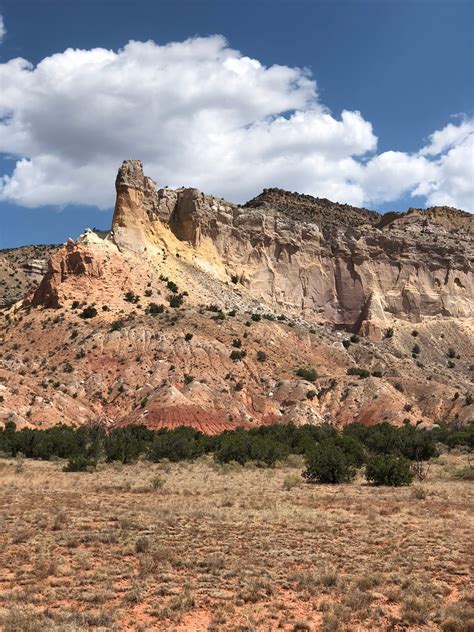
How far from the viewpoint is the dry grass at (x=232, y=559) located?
31.4 ft

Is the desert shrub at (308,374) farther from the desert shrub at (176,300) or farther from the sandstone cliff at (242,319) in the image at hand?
the desert shrub at (176,300)

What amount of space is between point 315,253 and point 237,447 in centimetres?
5356

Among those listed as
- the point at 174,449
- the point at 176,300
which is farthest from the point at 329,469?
the point at 176,300

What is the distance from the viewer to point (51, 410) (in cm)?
4459

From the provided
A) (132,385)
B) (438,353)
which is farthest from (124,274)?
(438,353)

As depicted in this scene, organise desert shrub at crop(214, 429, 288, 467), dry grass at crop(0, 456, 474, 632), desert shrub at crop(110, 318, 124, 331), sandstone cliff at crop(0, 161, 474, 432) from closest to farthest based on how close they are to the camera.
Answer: dry grass at crop(0, 456, 474, 632) < desert shrub at crop(214, 429, 288, 467) < sandstone cliff at crop(0, 161, 474, 432) < desert shrub at crop(110, 318, 124, 331)

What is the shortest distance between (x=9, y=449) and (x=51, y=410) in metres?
10.3

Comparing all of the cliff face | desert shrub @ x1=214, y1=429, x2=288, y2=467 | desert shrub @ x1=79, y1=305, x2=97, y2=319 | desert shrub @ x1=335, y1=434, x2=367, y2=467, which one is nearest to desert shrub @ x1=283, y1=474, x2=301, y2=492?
desert shrub @ x1=335, y1=434, x2=367, y2=467

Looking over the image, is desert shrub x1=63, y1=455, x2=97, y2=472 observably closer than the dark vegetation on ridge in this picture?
No

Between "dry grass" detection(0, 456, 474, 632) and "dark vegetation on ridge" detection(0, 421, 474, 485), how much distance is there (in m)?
5.32

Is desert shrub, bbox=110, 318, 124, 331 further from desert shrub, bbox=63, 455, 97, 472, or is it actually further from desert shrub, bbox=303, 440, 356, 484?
desert shrub, bbox=303, 440, 356, 484

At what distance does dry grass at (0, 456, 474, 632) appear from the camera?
31.4 ft

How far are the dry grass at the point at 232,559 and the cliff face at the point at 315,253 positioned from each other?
53560mm

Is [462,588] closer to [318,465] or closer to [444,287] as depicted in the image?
[318,465]
